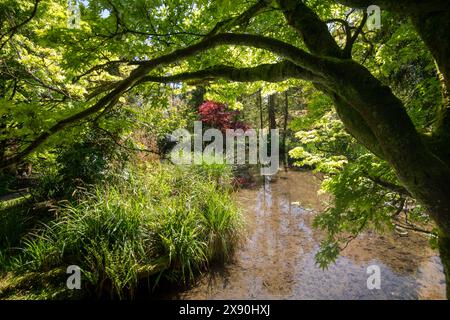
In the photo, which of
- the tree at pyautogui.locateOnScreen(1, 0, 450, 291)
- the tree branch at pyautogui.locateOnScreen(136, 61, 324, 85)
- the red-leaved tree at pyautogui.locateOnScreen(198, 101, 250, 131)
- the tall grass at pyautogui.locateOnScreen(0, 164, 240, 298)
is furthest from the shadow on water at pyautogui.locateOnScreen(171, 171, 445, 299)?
the red-leaved tree at pyautogui.locateOnScreen(198, 101, 250, 131)

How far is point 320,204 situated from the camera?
824 centimetres

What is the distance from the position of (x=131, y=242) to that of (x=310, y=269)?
3076 mm

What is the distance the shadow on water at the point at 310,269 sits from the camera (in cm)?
419

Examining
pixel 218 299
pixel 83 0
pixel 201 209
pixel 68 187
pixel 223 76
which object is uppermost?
pixel 83 0

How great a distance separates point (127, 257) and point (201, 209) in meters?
1.90

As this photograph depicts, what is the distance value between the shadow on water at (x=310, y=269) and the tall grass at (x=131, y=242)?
1.48 ft

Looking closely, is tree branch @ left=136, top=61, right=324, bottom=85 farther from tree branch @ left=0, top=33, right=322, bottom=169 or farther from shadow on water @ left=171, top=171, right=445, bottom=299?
shadow on water @ left=171, top=171, right=445, bottom=299

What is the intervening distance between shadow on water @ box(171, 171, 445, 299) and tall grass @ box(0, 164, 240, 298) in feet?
1.48

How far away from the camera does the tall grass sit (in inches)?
151

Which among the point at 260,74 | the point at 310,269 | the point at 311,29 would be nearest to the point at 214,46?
the point at 260,74

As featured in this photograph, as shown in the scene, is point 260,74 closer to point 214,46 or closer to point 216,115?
point 214,46

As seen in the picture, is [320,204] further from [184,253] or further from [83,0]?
[83,0]

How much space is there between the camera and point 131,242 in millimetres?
4168

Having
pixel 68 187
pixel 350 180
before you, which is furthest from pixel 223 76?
pixel 68 187
